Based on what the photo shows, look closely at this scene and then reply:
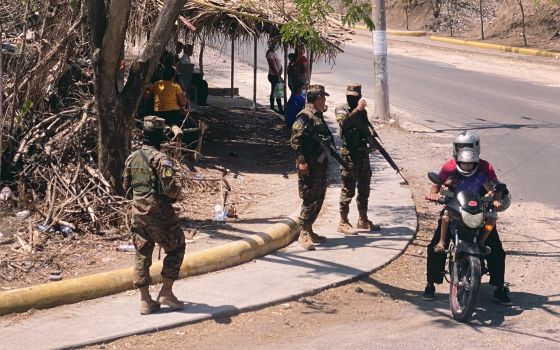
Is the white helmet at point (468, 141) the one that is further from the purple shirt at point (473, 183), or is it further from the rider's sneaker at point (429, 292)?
the rider's sneaker at point (429, 292)

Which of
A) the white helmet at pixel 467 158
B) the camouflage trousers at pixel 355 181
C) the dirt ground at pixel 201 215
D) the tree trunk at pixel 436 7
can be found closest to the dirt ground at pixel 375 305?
the camouflage trousers at pixel 355 181

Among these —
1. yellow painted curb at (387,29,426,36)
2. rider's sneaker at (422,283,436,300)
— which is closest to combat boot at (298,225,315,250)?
rider's sneaker at (422,283,436,300)

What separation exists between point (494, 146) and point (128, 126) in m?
8.02

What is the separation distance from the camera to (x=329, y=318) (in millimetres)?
7320

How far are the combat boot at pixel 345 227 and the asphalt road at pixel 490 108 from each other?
3.08m

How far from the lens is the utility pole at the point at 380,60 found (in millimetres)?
16672

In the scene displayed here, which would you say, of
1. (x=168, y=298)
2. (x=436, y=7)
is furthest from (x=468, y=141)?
(x=436, y=7)

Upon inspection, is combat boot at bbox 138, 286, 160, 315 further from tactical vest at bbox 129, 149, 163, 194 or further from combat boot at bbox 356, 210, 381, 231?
combat boot at bbox 356, 210, 381, 231

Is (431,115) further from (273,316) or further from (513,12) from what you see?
(513,12)

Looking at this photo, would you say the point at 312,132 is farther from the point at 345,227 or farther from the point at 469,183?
the point at 469,183

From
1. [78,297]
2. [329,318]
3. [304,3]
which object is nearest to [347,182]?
[304,3]

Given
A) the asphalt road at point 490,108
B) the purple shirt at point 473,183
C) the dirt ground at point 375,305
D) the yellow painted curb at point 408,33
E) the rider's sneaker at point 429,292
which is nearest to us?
the dirt ground at point 375,305

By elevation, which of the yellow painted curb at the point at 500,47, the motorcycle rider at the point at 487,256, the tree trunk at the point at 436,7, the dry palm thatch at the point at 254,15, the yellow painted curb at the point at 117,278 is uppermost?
the tree trunk at the point at 436,7

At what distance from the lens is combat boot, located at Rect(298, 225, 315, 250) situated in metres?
9.19
